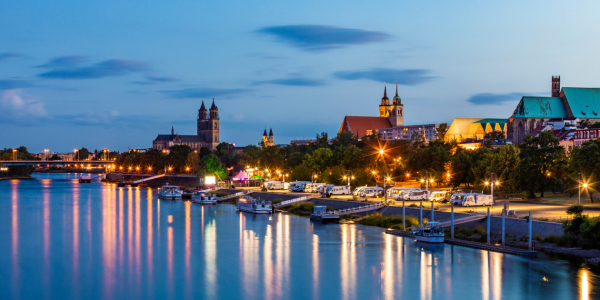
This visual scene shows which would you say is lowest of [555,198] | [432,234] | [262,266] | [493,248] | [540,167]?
[262,266]

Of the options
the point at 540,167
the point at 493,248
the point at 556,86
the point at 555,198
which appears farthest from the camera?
the point at 556,86

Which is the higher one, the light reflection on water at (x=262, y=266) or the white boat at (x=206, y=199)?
the white boat at (x=206, y=199)

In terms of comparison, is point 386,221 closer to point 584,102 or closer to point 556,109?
point 556,109

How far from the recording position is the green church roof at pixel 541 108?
12912cm

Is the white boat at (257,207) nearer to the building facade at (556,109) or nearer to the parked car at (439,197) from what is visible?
Answer: the parked car at (439,197)

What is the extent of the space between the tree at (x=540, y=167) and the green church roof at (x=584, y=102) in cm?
7783

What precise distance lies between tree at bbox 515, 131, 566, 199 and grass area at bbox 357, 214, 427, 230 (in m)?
12.4

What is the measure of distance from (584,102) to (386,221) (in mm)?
95666

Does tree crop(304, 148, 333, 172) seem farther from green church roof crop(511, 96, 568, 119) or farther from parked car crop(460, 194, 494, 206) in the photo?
green church roof crop(511, 96, 568, 119)

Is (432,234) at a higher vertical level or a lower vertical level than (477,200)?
lower

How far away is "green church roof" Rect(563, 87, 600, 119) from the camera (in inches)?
5025

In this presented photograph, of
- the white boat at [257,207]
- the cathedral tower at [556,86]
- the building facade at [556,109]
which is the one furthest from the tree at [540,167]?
the cathedral tower at [556,86]

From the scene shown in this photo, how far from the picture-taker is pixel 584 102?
129m

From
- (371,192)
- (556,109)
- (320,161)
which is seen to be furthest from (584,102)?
(371,192)
